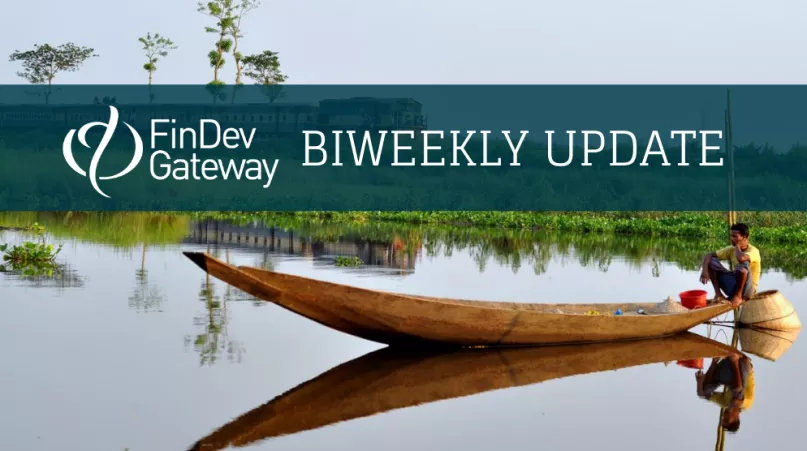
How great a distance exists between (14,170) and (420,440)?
30.9 meters

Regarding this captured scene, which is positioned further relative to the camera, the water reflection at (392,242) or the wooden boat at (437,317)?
the water reflection at (392,242)

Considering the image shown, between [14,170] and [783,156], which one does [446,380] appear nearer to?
[14,170]

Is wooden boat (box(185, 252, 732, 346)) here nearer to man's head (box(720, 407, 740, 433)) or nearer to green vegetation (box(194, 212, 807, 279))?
man's head (box(720, 407, 740, 433))

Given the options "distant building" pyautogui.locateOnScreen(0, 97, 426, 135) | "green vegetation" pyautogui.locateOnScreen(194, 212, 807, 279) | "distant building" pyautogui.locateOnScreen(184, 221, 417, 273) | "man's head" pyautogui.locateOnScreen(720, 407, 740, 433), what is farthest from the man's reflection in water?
"distant building" pyautogui.locateOnScreen(0, 97, 426, 135)

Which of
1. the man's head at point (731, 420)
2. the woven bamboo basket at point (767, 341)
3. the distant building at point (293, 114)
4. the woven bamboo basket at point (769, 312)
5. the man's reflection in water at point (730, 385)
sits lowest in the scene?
the man's head at point (731, 420)

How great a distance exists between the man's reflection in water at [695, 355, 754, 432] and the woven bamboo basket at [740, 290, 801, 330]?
153 centimetres

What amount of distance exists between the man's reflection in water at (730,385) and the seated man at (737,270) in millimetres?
1162

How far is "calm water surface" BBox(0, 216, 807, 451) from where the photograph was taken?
7.74 metres

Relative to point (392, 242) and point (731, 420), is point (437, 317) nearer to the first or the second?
point (731, 420)

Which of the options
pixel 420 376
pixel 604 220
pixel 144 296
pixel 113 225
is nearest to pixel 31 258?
pixel 144 296

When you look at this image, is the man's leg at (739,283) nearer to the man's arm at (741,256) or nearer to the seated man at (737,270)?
the seated man at (737,270)

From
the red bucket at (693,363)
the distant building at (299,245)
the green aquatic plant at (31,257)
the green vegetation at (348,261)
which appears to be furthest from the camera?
the distant building at (299,245)

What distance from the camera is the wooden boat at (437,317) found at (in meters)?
9.29

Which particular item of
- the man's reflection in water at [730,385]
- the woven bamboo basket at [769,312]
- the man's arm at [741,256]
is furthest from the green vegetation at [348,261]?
the man's reflection in water at [730,385]
